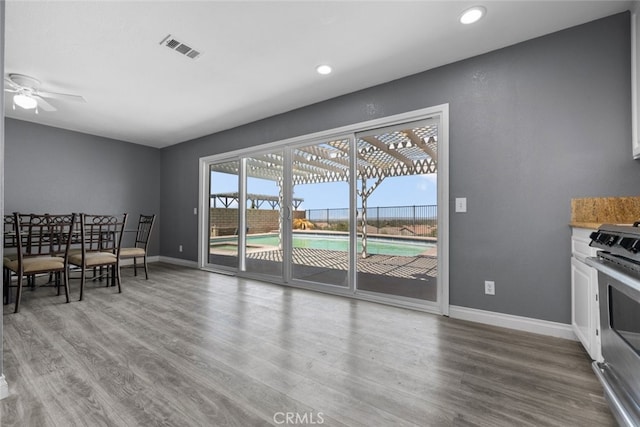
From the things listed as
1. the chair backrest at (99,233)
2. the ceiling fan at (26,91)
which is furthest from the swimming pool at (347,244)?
the ceiling fan at (26,91)

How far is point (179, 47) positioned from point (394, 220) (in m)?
2.82

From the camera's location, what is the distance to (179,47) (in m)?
2.58

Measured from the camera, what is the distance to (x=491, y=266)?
2.54 metres

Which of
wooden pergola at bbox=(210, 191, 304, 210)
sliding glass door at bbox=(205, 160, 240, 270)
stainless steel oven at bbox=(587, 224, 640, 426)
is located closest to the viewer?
stainless steel oven at bbox=(587, 224, 640, 426)

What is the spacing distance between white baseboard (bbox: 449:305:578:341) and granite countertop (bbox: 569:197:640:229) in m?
0.85

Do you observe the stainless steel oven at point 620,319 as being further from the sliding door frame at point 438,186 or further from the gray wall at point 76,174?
the gray wall at point 76,174

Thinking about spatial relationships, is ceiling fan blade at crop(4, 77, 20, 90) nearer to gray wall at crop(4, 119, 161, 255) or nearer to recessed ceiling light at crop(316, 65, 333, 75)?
gray wall at crop(4, 119, 161, 255)

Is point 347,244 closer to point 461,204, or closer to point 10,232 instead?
point 461,204

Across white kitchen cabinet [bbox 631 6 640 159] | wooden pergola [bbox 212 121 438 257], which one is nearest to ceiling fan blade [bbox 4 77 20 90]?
wooden pergola [bbox 212 121 438 257]

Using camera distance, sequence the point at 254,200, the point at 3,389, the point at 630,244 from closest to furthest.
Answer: the point at 630,244
the point at 3,389
the point at 254,200

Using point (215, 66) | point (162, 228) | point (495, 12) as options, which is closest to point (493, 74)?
point (495, 12)

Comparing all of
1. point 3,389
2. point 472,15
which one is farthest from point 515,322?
point 3,389

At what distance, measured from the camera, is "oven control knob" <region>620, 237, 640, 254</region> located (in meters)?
1.09

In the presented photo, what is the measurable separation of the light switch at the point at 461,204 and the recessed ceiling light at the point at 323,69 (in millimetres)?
1868
